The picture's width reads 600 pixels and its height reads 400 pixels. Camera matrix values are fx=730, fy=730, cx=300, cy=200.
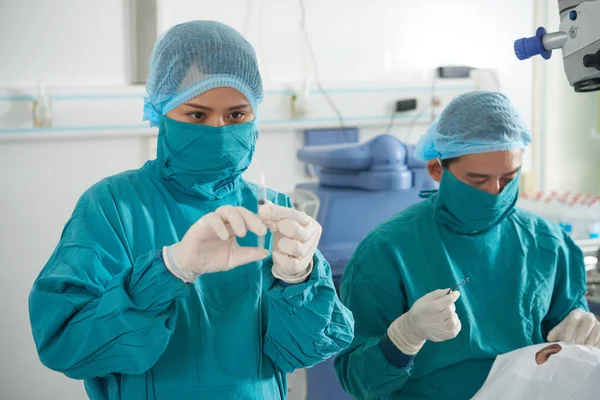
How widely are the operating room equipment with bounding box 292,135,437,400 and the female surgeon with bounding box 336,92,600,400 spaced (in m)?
0.58

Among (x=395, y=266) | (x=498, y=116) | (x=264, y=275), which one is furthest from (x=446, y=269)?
(x=264, y=275)

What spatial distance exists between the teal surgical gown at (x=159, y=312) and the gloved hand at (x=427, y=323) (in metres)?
0.27

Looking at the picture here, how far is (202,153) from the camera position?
1.25m

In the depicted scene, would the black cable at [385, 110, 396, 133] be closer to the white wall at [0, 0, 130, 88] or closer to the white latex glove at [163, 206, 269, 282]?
the white wall at [0, 0, 130, 88]

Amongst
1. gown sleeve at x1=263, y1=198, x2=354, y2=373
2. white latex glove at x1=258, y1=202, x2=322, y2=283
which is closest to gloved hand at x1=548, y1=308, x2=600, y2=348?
gown sleeve at x1=263, y1=198, x2=354, y2=373

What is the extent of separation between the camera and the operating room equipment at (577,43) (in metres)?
1.15

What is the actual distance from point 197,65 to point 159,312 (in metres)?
0.43

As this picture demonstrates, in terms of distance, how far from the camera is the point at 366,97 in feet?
10.5

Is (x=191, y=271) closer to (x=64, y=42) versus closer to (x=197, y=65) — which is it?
(x=197, y=65)

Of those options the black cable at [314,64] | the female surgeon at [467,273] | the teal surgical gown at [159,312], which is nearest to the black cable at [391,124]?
the black cable at [314,64]

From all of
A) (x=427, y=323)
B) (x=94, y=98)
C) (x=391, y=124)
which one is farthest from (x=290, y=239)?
(x=391, y=124)

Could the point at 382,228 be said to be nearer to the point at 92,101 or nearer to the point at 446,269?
the point at 446,269

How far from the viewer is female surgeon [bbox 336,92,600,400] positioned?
1.63m

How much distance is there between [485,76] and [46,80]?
6.35ft
